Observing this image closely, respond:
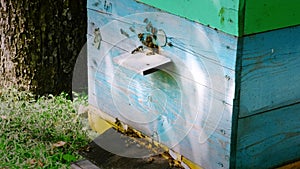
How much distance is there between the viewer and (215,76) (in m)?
2.61

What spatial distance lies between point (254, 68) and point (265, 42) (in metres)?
0.12

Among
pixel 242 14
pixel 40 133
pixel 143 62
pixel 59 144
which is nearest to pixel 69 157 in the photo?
pixel 59 144

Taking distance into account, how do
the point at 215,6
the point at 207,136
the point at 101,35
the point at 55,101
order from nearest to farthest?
the point at 215,6 < the point at 207,136 < the point at 101,35 < the point at 55,101

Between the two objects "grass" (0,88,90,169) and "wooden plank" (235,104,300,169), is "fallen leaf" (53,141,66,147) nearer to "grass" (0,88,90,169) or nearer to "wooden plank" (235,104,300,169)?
"grass" (0,88,90,169)

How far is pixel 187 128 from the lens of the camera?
286 centimetres

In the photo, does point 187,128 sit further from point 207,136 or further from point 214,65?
point 214,65

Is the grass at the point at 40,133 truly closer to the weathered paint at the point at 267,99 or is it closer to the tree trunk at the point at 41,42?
the tree trunk at the point at 41,42

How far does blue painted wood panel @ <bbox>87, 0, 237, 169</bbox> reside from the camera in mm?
2604

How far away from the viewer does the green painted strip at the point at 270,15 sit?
2.43 meters

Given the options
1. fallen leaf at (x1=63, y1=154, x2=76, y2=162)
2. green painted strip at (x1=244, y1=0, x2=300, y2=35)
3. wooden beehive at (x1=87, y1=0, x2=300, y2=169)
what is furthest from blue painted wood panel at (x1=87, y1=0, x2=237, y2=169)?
fallen leaf at (x1=63, y1=154, x2=76, y2=162)

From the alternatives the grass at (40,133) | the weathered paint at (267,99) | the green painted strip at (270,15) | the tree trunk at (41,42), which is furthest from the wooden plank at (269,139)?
the tree trunk at (41,42)

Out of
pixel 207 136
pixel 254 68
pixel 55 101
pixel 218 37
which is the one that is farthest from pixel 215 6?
pixel 55 101

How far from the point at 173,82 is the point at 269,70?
1.56 feet

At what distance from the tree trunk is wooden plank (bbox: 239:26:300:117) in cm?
207
